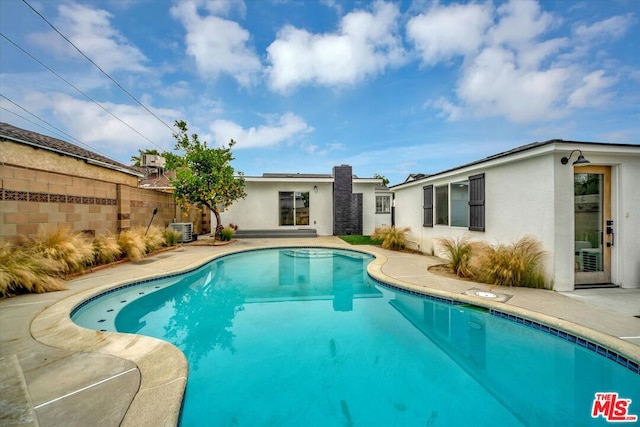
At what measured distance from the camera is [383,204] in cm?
1538

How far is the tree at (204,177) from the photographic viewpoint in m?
10.8

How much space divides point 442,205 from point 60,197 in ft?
32.9

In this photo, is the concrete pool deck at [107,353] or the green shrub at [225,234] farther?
the green shrub at [225,234]

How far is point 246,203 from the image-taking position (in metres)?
14.3

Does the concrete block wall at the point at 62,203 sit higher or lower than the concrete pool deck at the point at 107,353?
higher

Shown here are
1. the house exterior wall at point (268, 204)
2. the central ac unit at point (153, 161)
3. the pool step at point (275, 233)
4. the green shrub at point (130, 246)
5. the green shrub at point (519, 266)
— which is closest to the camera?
the green shrub at point (519, 266)

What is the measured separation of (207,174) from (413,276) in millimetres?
8909

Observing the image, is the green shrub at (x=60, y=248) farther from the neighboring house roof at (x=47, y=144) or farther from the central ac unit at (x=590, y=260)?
the central ac unit at (x=590, y=260)

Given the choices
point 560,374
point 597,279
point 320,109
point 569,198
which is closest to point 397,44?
point 320,109

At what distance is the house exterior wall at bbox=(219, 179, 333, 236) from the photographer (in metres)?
14.3

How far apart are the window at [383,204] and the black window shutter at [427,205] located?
20.3 feet

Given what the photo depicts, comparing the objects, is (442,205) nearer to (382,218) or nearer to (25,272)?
(382,218)

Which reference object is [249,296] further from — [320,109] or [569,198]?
[320,109]

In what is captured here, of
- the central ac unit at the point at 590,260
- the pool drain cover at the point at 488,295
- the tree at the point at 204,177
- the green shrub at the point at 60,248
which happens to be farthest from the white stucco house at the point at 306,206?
the central ac unit at the point at 590,260
